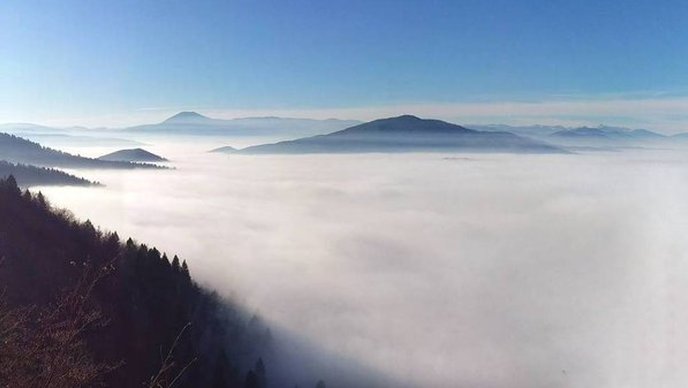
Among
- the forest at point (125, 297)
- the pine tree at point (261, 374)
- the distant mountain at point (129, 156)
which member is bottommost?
the pine tree at point (261, 374)

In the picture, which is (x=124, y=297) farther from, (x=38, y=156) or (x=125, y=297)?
(x=38, y=156)

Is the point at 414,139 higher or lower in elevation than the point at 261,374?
higher

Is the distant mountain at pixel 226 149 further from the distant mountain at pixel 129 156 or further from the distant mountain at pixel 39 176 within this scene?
the distant mountain at pixel 39 176

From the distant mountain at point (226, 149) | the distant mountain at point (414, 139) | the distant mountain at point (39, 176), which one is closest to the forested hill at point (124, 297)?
the distant mountain at point (39, 176)

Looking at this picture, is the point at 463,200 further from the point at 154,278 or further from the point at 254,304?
the point at 154,278

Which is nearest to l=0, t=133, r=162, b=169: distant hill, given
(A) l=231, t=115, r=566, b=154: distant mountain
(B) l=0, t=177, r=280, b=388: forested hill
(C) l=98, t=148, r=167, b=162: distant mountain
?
(C) l=98, t=148, r=167, b=162: distant mountain

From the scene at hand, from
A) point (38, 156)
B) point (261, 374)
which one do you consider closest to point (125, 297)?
point (261, 374)
